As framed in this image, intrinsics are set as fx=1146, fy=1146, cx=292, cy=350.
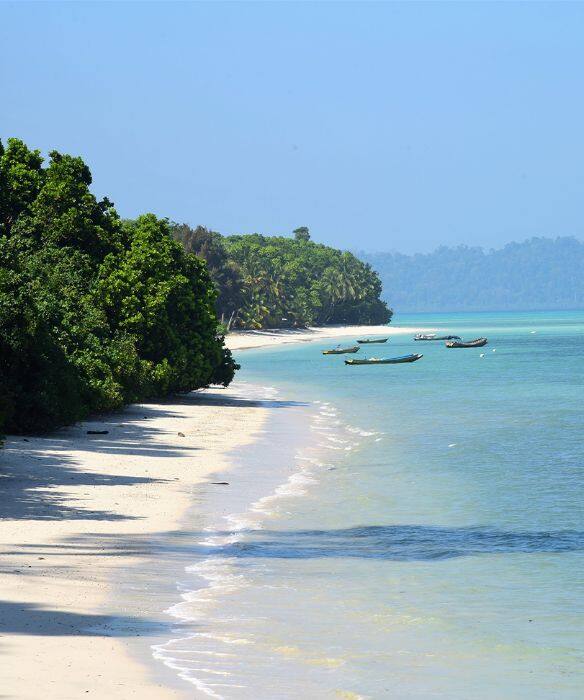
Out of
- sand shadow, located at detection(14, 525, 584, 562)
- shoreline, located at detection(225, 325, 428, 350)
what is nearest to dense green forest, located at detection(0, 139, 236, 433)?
sand shadow, located at detection(14, 525, 584, 562)

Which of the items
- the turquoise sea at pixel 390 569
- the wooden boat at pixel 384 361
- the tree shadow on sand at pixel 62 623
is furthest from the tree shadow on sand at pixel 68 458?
the wooden boat at pixel 384 361

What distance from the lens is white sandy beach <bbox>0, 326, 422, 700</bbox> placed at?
43.0 feet

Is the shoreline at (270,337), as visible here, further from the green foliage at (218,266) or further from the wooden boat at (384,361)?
the wooden boat at (384,361)

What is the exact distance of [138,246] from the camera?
53.8m

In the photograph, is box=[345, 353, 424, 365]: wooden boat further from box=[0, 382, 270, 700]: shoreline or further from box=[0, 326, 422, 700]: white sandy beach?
box=[0, 382, 270, 700]: shoreline

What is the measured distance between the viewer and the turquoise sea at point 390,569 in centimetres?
1424

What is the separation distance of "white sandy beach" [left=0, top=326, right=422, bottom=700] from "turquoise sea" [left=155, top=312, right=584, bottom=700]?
939 millimetres

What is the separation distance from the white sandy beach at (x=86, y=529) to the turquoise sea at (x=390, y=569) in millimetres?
939

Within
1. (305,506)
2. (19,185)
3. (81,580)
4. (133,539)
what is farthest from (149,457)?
(19,185)

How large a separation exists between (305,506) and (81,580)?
998 centimetres

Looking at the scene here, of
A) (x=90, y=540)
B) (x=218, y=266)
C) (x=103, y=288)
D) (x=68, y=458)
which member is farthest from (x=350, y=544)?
(x=218, y=266)

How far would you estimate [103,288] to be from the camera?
5144cm

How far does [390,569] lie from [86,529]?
6146mm

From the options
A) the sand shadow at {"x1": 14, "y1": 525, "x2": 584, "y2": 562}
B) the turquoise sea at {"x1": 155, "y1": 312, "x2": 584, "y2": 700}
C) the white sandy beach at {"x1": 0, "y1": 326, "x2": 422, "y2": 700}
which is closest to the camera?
the white sandy beach at {"x1": 0, "y1": 326, "x2": 422, "y2": 700}
